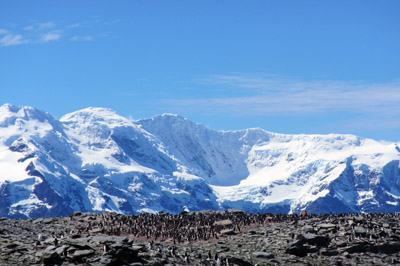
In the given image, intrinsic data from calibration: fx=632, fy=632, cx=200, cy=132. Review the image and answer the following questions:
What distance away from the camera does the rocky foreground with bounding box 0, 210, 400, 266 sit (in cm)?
4312

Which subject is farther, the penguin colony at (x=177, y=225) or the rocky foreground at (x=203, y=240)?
the penguin colony at (x=177, y=225)

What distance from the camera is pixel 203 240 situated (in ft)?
176

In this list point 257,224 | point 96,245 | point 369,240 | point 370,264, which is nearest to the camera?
point 96,245

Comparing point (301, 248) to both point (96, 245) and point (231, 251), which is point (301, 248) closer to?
point (231, 251)

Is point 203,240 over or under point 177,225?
under

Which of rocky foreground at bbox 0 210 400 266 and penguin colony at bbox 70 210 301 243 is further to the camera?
penguin colony at bbox 70 210 301 243

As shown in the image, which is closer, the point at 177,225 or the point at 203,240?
the point at 203,240

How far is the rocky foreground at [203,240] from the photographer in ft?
141

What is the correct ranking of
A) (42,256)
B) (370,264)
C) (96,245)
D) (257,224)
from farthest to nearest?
(257,224) → (370,264) → (96,245) → (42,256)

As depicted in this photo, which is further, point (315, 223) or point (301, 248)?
point (315, 223)

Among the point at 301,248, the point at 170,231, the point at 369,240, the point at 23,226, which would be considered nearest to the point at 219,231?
the point at 170,231

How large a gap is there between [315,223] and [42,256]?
26.7 meters

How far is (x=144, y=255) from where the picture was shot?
143 feet

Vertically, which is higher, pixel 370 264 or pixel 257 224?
pixel 257 224
